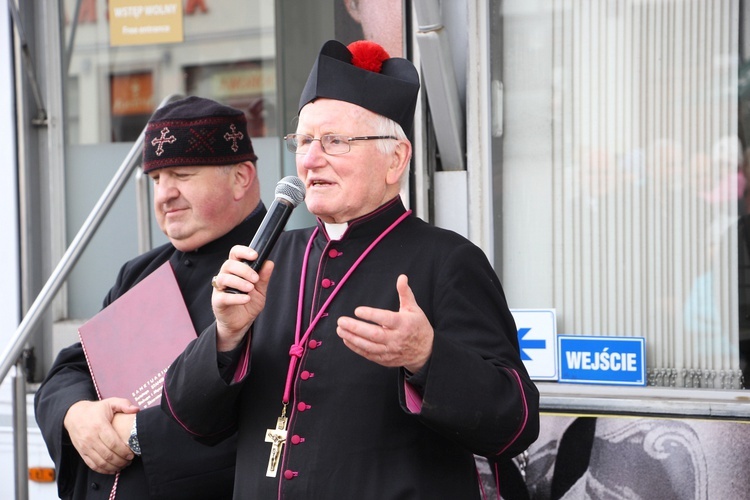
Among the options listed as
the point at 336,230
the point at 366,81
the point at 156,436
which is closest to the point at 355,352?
the point at 336,230

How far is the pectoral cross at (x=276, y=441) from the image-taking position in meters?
2.00

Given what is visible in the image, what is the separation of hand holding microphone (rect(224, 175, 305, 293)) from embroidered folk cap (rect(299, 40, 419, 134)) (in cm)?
22

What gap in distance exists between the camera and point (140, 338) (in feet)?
9.12

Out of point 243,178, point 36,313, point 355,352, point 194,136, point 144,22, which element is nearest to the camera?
point 355,352

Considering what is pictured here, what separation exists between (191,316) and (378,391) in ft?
3.23

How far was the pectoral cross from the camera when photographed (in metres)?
2.00

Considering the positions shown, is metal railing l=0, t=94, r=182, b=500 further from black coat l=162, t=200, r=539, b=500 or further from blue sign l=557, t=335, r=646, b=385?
blue sign l=557, t=335, r=646, b=385

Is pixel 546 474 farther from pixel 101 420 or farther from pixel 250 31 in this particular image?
pixel 250 31

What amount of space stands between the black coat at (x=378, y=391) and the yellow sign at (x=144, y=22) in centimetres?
311

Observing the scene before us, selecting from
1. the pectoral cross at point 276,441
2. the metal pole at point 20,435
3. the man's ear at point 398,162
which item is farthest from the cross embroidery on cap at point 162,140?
the metal pole at point 20,435

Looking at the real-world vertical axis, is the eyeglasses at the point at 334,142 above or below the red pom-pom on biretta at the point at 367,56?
below

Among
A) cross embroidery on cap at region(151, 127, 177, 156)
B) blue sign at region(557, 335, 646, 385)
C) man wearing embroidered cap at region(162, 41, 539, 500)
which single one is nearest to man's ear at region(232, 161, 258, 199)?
cross embroidery on cap at region(151, 127, 177, 156)

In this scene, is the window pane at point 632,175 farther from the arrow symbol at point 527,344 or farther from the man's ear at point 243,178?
the man's ear at point 243,178

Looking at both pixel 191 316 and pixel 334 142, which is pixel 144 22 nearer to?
pixel 191 316
